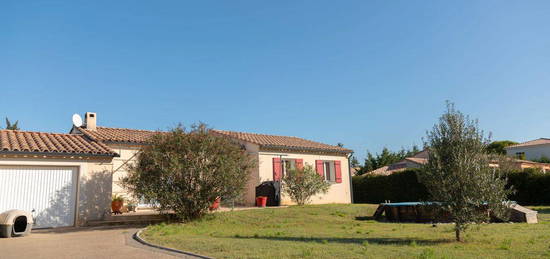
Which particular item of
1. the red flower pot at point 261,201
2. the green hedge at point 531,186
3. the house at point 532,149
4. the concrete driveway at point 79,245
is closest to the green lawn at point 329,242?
the concrete driveway at point 79,245

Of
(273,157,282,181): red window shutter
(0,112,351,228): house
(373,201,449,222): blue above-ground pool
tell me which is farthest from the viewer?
(273,157,282,181): red window shutter

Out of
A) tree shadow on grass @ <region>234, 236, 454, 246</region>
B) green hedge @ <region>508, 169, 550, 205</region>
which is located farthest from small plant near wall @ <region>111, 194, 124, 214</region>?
green hedge @ <region>508, 169, 550, 205</region>

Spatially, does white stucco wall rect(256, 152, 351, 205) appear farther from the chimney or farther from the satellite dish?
the satellite dish

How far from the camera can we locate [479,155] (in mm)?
8836

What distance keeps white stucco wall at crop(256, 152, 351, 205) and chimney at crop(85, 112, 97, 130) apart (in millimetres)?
8120

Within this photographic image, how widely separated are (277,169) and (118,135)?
7.87 m

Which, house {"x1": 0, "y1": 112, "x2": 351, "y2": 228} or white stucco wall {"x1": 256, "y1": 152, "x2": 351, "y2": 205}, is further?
white stucco wall {"x1": 256, "y1": 152, "x2": 351, "y2": 205}

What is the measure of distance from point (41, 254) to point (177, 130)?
6.26 metres

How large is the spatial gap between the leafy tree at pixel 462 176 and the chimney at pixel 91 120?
15350mm

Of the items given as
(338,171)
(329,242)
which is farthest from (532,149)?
(329,242)

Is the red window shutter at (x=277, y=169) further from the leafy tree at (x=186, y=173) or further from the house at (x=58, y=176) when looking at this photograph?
the house at (x=58, y=176)

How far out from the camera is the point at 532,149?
48.0m

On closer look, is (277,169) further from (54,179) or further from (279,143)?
(54,179)

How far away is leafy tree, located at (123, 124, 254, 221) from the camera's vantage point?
12.3 metres
